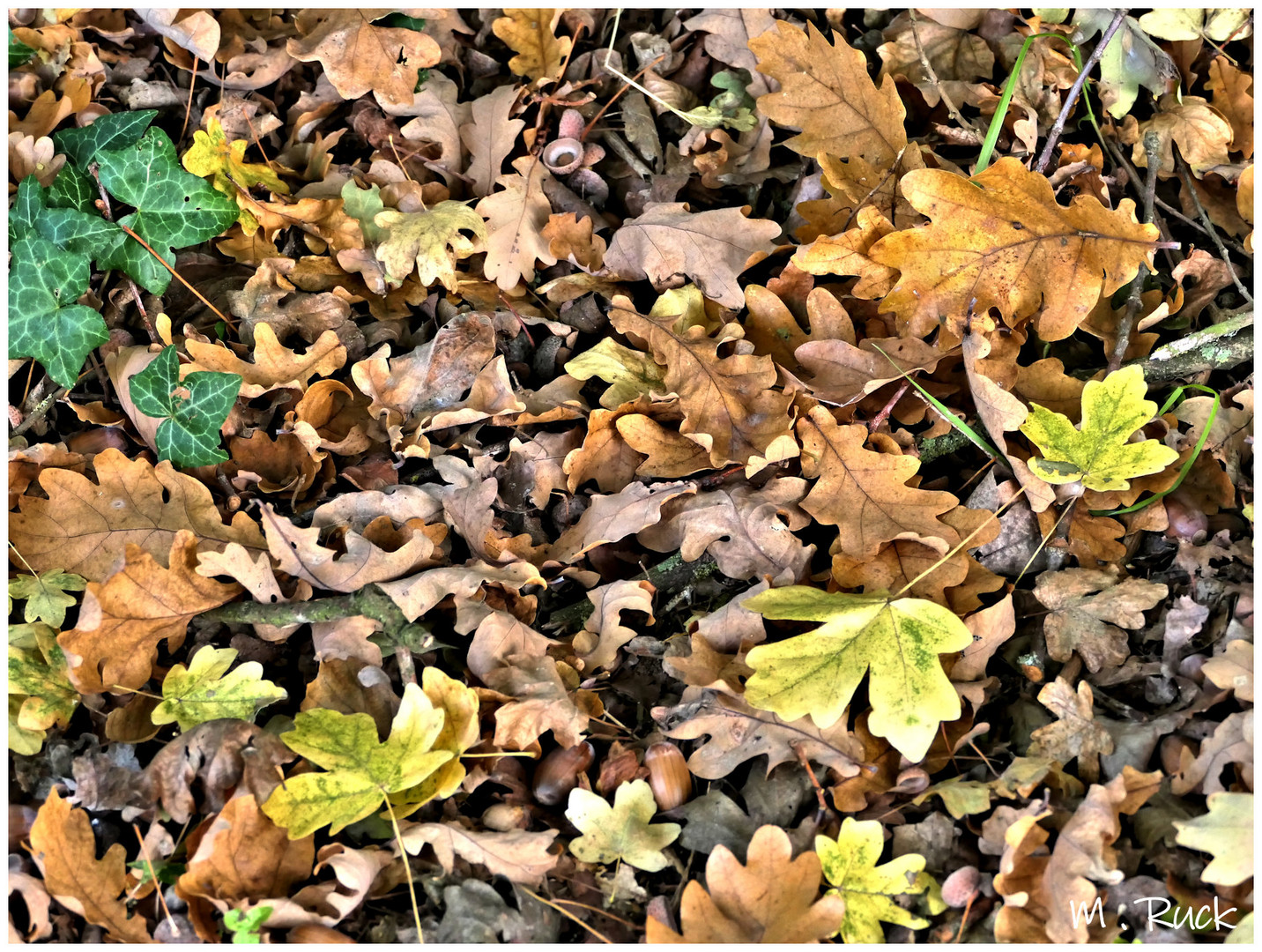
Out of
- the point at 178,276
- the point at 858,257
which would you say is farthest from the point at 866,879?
the point at 178,276

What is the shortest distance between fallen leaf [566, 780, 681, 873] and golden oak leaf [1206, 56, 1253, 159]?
1802mm

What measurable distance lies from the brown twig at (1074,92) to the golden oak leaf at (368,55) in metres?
1.30

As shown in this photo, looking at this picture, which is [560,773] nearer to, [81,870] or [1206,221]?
[81,870]

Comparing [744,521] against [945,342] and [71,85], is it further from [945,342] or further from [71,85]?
[71,85]

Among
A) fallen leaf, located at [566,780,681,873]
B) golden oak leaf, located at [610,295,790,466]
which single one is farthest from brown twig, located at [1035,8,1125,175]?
fallen leaf, located at [566,780,681,873]

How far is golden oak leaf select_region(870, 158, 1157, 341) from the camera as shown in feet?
5.84

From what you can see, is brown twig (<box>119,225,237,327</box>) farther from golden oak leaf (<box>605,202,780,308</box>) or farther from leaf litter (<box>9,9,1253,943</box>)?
golden oak leaf (<box>605,202,780,308</box>)

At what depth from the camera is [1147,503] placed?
1.75m

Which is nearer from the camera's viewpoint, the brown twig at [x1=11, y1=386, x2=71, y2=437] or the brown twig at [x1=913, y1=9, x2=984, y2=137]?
the brown twig at [x1=11, y1=386, x2=71, y2=437]

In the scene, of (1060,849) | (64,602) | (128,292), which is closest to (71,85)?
(128,292)

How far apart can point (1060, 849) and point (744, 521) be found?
0.73m

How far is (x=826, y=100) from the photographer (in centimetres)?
195

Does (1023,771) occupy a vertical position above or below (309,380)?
below

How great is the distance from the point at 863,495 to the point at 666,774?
0.62 m
